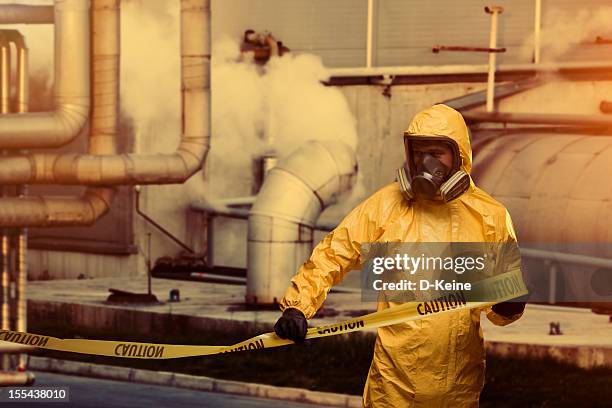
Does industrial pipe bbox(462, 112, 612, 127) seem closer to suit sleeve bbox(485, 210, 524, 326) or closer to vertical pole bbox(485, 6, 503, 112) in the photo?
vertical pole bbox(485, 6, 503, 112)

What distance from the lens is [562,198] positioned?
20.2 metres

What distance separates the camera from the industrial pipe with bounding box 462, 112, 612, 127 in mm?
21906

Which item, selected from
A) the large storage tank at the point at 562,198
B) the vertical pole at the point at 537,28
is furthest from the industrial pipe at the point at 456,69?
the large storage tank at the point at 562,198

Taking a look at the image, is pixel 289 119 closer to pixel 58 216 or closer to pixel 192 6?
pixel 192 6

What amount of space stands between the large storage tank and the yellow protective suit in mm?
12861

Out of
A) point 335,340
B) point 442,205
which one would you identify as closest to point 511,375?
point 335,340

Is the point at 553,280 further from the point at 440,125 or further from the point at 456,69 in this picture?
the point at 440,125

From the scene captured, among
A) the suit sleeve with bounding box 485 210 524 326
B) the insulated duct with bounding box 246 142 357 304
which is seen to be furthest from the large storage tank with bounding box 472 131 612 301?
the suit sleeve with bounding box 485 210 524 326

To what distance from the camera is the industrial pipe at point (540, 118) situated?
71.9ft

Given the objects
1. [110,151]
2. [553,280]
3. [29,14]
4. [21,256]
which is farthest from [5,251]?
[553,280]

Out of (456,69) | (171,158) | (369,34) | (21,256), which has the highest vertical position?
(369,34)

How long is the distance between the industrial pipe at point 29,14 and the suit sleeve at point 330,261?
1252 cm

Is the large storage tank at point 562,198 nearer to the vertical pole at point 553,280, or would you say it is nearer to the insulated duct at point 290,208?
the vertical pole at point 553,280

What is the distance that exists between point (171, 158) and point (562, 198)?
4660mm
